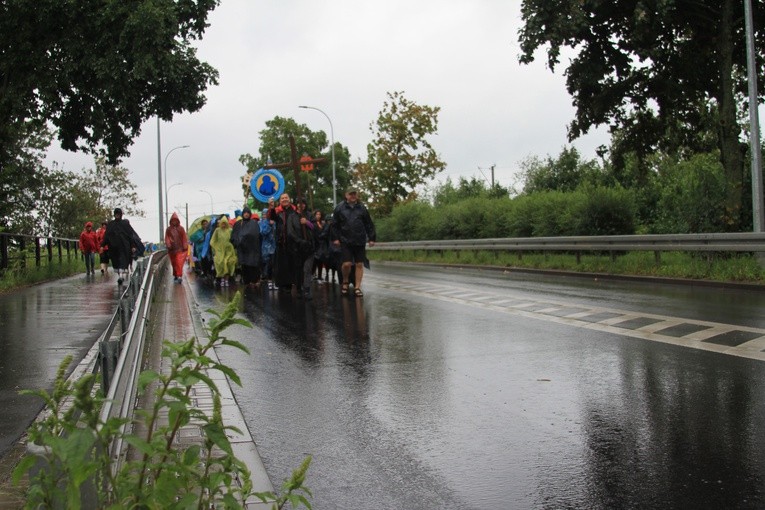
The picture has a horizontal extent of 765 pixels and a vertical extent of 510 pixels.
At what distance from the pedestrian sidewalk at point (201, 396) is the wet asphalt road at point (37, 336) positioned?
81 cm

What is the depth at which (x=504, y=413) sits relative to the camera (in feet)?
19.2

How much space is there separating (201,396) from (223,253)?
50.0 feet

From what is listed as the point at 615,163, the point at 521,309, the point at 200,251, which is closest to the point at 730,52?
the point at 615,163

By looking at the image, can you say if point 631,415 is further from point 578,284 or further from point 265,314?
point 578,284

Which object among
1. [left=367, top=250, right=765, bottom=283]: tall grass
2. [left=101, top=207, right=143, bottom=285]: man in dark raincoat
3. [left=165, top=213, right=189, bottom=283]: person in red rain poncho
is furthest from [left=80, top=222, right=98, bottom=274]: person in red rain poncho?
[left=367, top=250, right=765, bottom=283]: tall grass

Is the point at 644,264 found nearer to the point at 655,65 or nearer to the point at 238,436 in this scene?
the point at 655,65

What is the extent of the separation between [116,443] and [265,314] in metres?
10.5

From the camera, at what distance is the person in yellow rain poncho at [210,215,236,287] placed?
21.2m

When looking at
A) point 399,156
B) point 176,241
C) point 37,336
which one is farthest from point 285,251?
point 399,156

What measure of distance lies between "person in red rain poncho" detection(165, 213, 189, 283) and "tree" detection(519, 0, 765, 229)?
9.47 metres

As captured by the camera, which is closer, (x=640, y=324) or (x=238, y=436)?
(x=238, y=436)

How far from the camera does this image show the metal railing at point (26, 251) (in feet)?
65.5

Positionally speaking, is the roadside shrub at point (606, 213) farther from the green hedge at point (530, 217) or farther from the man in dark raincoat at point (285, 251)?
the man in dark raincoat at point (285, 251)

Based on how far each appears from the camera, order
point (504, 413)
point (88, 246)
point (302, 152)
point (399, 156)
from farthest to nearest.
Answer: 1. point (302, 152)
2. point (399, 156)
3. point (88, 246)
4. point (504, 413)
